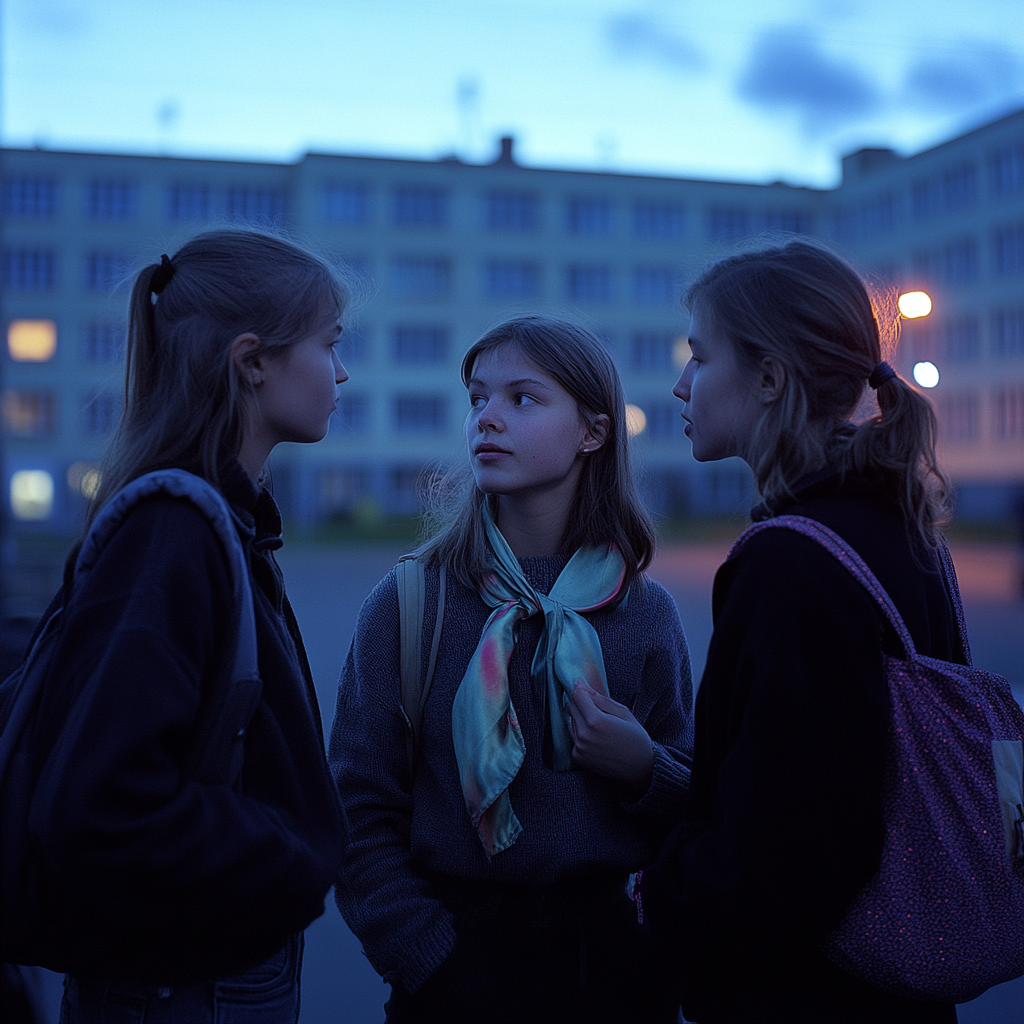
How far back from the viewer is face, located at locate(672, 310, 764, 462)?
1.91m

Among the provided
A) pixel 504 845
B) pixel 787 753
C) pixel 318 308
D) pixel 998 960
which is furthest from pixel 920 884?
pixel 318 308

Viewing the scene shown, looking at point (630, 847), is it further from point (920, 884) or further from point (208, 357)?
point (208, 357)

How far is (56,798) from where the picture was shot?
138 cm

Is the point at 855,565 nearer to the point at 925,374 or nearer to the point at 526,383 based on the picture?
the point at 925,374

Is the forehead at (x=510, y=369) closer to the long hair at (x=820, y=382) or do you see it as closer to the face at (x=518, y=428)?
the face at (x=518, y=428)

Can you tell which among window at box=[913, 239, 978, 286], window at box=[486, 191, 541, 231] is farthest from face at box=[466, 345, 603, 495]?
window at box=[913, 239, 978, 286]

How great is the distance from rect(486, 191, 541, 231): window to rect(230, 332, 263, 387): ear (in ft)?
165

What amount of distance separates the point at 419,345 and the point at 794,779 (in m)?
49.0

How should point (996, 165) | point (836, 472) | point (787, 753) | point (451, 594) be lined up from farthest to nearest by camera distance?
point (996, 165) < point (451, 594) < point (836, 472) < point (787, 753)

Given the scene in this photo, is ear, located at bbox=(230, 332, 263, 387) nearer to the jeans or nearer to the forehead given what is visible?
the forehead

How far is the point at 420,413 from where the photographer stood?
1941 inches

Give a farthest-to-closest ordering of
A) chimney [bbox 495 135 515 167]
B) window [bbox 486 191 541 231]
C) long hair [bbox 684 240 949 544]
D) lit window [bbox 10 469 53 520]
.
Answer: chimney [bbox 495 135 515 167], window [bbox 486 191 541 231], lit window [bbox 10 469 53 520], long hair [bbox 684 240 949 544]

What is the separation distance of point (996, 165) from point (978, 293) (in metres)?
5.91

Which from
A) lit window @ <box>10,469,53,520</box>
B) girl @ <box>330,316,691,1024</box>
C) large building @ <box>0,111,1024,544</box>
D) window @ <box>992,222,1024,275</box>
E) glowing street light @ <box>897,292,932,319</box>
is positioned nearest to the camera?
girl @ <box>330,316,691,1024</box>
